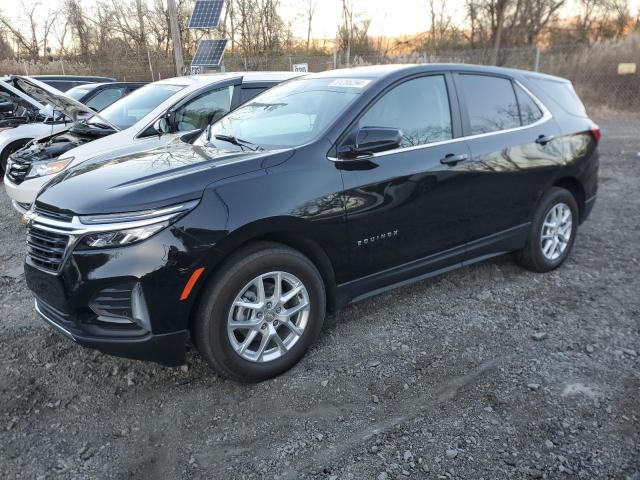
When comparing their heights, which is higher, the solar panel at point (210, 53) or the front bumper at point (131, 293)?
the solar panel at point (210, 53)

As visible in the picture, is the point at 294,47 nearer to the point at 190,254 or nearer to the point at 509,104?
the point at 509,104

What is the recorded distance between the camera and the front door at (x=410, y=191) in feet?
10.0

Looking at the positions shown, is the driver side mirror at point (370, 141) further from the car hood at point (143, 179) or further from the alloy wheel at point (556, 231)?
the alloy wheel at point (556, 231)

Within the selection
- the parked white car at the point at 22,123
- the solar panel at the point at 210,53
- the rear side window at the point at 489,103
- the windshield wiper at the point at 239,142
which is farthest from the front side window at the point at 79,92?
the rear side window at the point at 489,103

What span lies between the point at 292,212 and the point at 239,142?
872 mm

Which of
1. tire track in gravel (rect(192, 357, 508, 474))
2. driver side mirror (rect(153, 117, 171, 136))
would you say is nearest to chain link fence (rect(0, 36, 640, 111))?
driver side mirror (rect(153, 117, 171, 136))

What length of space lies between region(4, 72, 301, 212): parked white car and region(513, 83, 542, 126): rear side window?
10.4 feet

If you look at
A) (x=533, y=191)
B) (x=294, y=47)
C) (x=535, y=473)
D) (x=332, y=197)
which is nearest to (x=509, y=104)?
(x=533, y=191)

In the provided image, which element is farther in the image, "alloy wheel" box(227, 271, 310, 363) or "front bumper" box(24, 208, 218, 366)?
"alloy wheel" box(227, 271, 310, 363)

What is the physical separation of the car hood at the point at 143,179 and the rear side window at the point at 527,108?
2.29m

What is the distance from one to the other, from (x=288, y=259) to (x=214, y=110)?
383cm

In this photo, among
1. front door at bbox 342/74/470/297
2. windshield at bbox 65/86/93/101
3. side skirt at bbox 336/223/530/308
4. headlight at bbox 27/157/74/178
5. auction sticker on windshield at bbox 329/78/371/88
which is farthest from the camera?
windshield at bbox 65/86/93/101

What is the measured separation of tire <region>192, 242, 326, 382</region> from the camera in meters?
2.57

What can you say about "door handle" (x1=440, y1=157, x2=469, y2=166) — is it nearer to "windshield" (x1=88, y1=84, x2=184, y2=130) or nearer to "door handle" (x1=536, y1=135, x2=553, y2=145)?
"door handle" (x1=536, y1=135, x2=553, y2=145)
